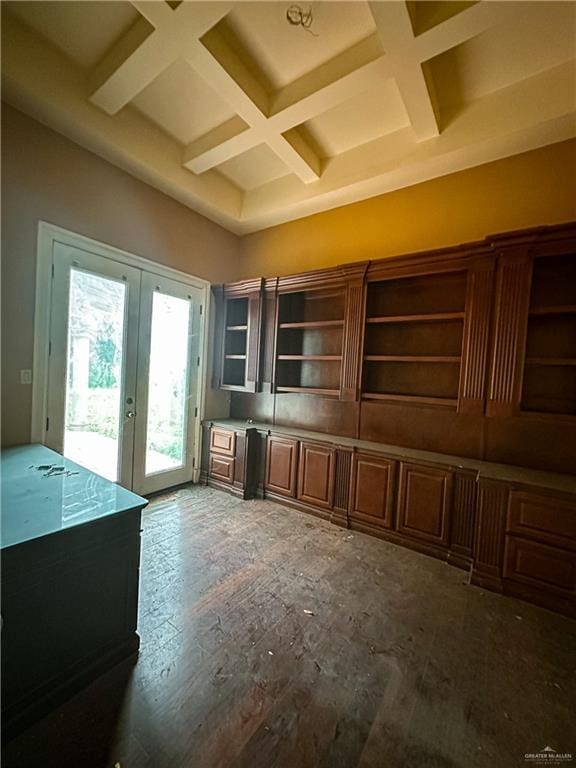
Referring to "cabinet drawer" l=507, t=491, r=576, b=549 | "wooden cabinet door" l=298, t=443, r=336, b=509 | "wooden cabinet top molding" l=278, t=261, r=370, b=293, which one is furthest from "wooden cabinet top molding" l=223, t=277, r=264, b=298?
"cabinet drawer" l=507, t=491, r=576, b=549

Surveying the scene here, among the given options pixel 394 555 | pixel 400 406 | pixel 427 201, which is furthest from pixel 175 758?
pixel 427 201

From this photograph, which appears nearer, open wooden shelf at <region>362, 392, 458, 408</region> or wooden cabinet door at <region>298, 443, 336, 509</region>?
open wooden shelf at <region>362, 392, 458, 408</region>

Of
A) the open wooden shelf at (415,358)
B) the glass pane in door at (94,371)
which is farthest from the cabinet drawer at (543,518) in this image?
the glass pane in door at (94,371)

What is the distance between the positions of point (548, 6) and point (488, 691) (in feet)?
11.9

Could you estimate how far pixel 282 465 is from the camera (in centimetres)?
341

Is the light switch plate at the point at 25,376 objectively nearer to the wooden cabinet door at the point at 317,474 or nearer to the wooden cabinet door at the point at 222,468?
the wooden cabinet door at the point at 222,468

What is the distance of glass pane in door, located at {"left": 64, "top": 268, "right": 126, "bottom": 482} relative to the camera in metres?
2.73

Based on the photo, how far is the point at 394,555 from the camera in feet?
8.38

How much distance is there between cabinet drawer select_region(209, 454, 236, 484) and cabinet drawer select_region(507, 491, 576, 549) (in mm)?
2637

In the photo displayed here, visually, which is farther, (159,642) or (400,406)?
(400,406)

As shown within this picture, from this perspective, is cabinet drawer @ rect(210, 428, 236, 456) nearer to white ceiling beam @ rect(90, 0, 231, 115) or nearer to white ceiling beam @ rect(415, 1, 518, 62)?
white ceiling beam @ rect(90, 0, 231, 115)

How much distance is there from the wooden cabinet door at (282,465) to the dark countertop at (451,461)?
4.5 inches

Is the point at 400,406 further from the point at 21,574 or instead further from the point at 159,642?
the point at 21,574

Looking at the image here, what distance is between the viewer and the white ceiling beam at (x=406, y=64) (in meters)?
1.72
